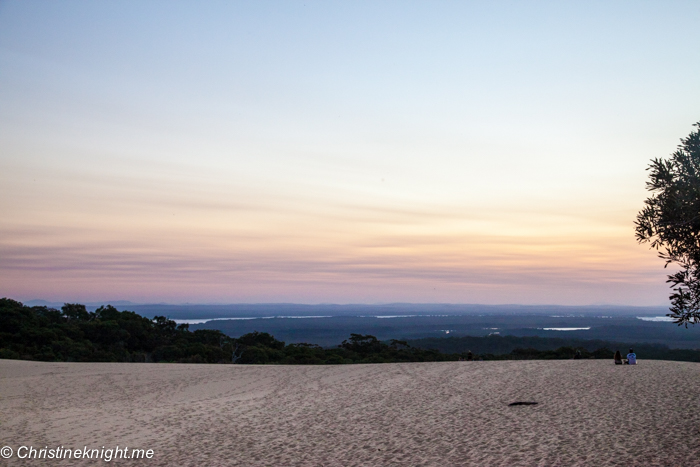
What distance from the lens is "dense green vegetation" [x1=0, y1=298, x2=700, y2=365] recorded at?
35188 mm

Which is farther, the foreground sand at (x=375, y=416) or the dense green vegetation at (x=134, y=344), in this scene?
the dense green vegetation at (x=134, y=344)

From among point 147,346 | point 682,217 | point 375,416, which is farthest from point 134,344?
point 682,217

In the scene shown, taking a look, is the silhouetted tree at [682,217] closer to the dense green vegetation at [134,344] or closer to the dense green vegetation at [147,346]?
the dense green vegetation at [147,346]

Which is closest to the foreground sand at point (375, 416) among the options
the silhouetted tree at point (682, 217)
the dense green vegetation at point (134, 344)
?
the silhouetted tree at point (682, 217)

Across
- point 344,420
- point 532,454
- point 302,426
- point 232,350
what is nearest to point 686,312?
point 532,454

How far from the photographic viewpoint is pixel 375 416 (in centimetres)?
1334

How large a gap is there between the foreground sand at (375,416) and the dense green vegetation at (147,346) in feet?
39.9

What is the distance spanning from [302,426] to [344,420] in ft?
3.49

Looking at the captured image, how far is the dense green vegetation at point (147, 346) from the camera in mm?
35188

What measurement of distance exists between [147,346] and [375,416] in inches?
1303

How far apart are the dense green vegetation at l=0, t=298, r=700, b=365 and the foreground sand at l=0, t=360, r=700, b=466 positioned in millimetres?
12152

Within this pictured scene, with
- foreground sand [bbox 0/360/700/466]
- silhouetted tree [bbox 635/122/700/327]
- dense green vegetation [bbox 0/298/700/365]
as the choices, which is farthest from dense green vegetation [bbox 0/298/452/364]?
silhouetted tree [bbox 635/122/700/327]

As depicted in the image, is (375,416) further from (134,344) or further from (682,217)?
(134,344)

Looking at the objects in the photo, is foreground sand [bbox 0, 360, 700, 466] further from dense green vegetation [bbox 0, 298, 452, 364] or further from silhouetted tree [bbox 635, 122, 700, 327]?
dense green vegetation [bbox 0, 298, 452, 364]
